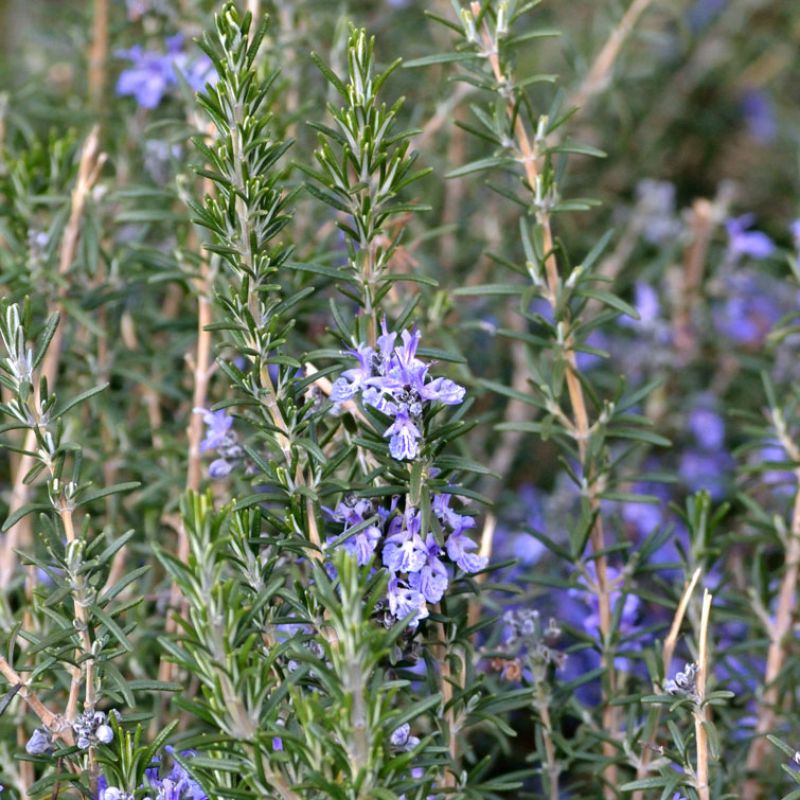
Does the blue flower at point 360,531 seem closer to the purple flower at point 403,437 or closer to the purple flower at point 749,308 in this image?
the purple flower at point 403,437

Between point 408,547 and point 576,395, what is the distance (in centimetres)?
44

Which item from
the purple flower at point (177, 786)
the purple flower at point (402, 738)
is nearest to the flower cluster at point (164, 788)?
the purple flower at point (177, 786)

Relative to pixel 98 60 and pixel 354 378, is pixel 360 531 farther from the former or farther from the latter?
pixel 98 60

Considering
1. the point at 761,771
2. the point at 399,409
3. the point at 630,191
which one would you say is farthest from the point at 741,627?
the point at 630,191

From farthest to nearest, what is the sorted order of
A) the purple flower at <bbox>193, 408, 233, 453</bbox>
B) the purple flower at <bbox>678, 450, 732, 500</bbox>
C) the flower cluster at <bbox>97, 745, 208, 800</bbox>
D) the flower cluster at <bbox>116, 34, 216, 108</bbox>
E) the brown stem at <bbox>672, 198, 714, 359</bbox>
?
the brown stem at <bbox>672, 198, 714, 359</bbox>, the purple flower at <bbox>678, 450, 732, 500</bbox>, the flower cluster at <bbox>116, 34, 216, 108</bbox>, the purple flower at <bbox>193, 408, 233, 453</bbox>, the flower cluster at <bbox>97, 745, 208, 800</bbox>

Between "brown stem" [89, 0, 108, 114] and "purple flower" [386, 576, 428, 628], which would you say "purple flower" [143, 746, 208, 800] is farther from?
"brown stem" [89, 0, 108, 114]

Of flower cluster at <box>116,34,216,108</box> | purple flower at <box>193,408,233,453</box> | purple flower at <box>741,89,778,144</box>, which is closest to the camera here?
purple flower at <box>193,408,233,453</box>

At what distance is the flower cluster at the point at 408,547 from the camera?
3.59ft

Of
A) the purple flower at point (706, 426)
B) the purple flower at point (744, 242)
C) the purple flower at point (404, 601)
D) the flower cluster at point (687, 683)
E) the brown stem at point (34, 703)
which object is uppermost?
the purple flower at point (404, 601)

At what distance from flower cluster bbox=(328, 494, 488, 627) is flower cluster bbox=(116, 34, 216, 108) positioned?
3.40 feet

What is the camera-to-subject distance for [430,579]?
43.7 inches

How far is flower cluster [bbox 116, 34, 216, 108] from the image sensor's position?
1.89 meters

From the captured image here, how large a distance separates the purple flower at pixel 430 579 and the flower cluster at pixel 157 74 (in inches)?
43.5

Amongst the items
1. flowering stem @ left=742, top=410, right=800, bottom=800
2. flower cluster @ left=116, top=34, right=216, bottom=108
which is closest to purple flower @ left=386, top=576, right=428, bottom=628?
flowering stem @ left=742, top=410, right=800, bottom=800
